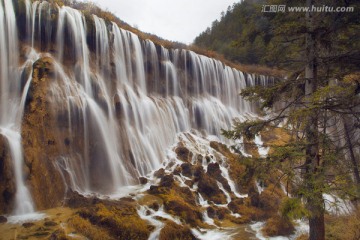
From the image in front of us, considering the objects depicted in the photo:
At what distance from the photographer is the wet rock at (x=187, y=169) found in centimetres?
1616

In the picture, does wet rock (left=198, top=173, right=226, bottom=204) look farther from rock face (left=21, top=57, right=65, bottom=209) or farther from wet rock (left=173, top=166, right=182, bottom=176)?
rock face (left=21, top=57, right=65, bottom=209)

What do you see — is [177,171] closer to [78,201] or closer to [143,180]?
[143,180]

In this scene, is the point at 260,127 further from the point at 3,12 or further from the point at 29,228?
the point at 3,12

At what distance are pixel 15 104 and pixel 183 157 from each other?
9536 millimetres

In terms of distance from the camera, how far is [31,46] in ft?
Answer: 50.0

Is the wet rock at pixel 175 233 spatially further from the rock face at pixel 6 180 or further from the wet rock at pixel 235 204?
the rock face at pixel 6 180

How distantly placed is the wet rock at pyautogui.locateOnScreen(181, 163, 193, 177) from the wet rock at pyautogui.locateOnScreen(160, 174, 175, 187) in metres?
1.37

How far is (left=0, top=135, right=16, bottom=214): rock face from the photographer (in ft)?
32.6

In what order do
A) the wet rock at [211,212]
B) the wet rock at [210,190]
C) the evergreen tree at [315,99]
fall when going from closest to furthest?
the evergreen tree at [315,99], the wet rock at [211,212], the wet rock at [210,190]

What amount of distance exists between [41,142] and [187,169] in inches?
297

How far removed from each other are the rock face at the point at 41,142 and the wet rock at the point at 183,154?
7651 mm

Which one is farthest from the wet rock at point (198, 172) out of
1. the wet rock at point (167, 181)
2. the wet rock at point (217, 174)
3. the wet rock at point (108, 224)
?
the wet rock at point (108, 224)

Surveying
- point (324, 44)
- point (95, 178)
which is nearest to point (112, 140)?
point (95, 178)

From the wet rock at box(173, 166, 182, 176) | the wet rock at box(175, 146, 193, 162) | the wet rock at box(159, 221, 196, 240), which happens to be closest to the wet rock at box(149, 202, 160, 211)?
the wet rock at box(159, 221, 196, 240)
